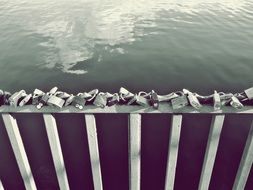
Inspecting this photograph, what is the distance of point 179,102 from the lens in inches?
113

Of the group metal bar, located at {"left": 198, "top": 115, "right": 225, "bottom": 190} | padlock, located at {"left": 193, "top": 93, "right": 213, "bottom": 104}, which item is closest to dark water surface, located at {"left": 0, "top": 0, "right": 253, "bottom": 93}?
metal bar, located at {"left": 198, "top": 115, "right": 225, "bottom": 190}

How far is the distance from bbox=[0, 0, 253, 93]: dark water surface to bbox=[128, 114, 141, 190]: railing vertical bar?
2.23 meters

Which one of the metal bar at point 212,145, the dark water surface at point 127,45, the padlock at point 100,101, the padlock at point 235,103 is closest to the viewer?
the padlock at point 235,103

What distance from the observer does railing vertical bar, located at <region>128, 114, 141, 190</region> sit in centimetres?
311

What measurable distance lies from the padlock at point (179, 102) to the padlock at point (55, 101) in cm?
108

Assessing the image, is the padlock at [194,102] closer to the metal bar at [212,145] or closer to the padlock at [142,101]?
the metal bar at [212,145]

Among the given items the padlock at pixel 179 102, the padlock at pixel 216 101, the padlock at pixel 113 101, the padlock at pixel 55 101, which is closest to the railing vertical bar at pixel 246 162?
the padlock at pixel 216 101

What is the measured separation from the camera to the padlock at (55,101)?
2882 mm

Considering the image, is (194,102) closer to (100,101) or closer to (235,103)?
(235,103)

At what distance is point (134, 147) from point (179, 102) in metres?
0.79

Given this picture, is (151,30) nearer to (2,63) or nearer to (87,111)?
(2,63)

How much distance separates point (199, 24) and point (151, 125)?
15.7 ft

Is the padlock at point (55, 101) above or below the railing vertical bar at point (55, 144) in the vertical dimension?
above

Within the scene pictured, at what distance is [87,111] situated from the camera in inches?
119
